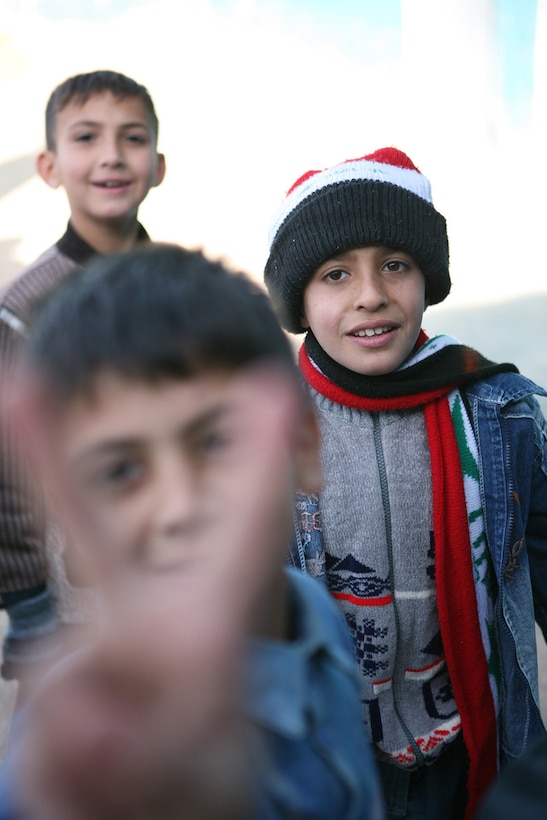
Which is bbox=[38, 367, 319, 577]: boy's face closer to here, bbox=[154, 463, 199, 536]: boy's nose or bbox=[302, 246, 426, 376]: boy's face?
bbox=[154, 463, 199, 536]: boy's nose

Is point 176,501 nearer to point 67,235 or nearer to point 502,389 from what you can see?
point 502,389

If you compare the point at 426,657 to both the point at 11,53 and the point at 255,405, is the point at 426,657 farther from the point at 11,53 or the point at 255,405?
the point at 11,53

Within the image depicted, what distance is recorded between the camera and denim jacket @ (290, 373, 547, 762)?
1053 mm

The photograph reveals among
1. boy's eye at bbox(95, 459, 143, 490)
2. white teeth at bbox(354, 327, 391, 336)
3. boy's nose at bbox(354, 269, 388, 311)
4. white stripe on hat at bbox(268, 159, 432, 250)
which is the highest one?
white stripe on hat at bbox(268, 159, 432, 250)

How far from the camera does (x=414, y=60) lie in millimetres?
4434

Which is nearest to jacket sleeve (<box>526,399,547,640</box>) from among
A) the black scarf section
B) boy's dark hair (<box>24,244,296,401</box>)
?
the black scarf section

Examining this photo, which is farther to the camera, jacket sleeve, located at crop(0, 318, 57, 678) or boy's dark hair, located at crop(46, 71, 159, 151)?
boy's dark hair, located at crop(46, 71, 159, 151)

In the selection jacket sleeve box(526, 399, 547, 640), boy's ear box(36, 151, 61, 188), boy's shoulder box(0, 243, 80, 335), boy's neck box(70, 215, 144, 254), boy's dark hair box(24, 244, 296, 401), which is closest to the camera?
boy's dark hair box(24, 244, 296, 401)

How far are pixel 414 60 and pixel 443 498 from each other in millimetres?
4098

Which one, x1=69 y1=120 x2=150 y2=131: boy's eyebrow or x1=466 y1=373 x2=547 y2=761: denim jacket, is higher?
x1=69 y1=120 x2=150 y2=131: boy's eyebrow

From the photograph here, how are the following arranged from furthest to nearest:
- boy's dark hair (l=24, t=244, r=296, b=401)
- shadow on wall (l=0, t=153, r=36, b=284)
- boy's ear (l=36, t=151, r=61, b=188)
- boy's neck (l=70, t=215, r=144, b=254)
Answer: shadow on wall (l=0, t=153, r=36, b=284) < boy's ear (l=36, t=151, r=61, b=188) < boy's neck (l=70, t=215, r=144, b=254) < boy's dark hair (l=24, t=244, r=296, b=401)

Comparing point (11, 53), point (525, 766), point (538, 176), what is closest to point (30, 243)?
point (11, 53)

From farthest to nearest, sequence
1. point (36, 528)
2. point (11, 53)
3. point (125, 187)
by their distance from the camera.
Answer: point (11, 53) → point (125, 187) → point (36, 528)

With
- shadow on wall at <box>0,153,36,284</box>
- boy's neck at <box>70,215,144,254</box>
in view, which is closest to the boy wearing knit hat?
boy's neck at <box>70,215,144,254</box>
